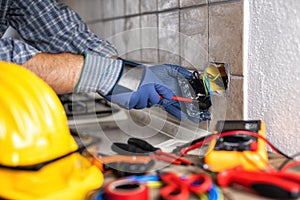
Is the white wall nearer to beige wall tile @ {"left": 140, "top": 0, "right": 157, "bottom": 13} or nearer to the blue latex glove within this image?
the blue latex glove

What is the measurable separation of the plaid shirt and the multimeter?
599 mm

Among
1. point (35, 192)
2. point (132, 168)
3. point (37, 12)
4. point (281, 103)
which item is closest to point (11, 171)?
point (35, 192)

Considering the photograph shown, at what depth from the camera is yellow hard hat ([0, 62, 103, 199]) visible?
0.47 m

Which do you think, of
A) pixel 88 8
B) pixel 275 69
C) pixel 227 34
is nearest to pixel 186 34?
pixel 227 34

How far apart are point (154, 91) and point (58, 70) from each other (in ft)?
0.71

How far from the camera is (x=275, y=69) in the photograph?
66 cm

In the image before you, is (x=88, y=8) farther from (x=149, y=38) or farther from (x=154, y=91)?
(x=154, y=91)

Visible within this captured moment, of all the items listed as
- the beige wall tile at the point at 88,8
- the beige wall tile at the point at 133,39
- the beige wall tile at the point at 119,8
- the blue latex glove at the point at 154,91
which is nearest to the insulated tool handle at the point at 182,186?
the blue latex glove at the point at 154,91

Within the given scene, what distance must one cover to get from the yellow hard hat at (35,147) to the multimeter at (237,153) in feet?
0.56

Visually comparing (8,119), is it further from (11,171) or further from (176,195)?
(176,195)

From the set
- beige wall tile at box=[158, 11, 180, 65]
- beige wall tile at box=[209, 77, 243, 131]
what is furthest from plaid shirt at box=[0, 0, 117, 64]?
beige wall tile at box=[209, 77, 243, 131]

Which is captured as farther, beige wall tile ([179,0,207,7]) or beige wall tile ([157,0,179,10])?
beige wall tile ([157,0,179,10])

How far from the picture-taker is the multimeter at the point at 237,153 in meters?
0.52

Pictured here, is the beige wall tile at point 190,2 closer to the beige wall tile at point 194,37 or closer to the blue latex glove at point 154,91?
the beige wall tile at point 194,37
